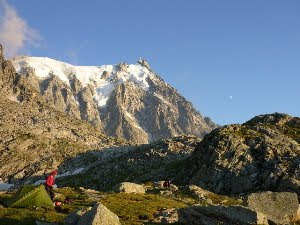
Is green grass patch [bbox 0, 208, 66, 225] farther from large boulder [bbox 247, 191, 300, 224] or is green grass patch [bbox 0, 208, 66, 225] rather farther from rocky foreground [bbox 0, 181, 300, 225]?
large boulder [bbox 247, 191, 300, 224]

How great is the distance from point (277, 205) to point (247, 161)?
4969cm

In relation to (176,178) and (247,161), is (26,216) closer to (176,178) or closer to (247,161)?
(247,161)

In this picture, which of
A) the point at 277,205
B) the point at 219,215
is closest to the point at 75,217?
the point at 219,215

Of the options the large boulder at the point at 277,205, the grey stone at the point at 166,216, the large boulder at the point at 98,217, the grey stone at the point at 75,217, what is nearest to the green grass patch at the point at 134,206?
the grey stone at the point at 166,216

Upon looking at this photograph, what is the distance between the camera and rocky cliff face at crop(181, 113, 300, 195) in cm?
8012

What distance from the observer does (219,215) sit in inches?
1212

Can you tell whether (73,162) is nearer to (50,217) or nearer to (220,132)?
(220,132)

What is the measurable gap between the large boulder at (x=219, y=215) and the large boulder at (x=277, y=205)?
299 inches

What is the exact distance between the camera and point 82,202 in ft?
140

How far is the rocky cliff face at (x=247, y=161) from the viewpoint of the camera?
80.1 m

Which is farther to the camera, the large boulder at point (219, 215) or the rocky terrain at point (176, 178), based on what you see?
the rocky terrain at point (176, 178)

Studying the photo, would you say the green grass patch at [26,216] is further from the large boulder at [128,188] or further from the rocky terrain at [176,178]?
the large boulder at [128,188]

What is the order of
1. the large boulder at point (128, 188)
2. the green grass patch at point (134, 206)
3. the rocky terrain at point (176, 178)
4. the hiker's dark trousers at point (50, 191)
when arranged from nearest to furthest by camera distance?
the rocky terrain at point (176, 178) → the green grass patch at point (134, 206) → the hiker's dark trousers at point (50, 191) → the large boulder at point (128, 188)

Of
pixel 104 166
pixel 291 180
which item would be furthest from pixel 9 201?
pixel 104 166
